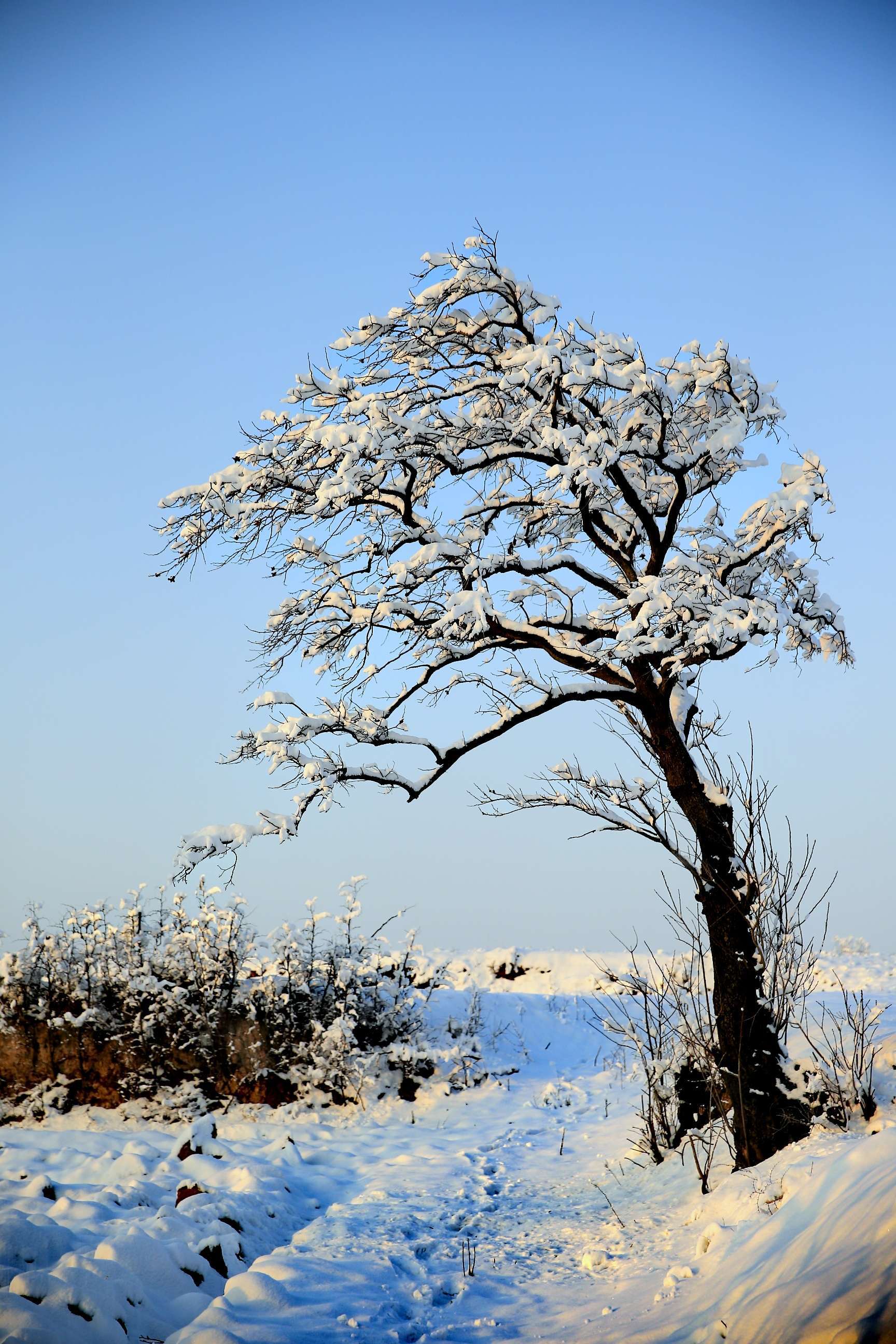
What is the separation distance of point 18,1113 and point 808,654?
37.4 feet

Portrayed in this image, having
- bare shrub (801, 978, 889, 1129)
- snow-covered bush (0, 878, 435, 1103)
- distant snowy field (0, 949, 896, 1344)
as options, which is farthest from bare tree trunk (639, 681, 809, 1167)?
snow-covered bush (0, 878, 435, 1103)

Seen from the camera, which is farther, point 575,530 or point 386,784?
point 575,530

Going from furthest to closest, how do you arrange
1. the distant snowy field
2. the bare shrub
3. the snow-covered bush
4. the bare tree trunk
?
1. the snow-covered bush
2. the bare tree trunk
3. the bare shrub
4. the distant snowy field

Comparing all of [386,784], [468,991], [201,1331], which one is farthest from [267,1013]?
[201,1331]

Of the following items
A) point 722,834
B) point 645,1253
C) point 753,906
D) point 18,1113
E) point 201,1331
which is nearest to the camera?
point 201,1331

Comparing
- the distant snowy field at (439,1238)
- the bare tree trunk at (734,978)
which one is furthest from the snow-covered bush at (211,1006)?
the bare tree trunk at (734,978)

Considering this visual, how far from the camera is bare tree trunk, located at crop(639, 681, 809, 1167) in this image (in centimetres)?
567

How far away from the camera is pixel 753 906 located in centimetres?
592

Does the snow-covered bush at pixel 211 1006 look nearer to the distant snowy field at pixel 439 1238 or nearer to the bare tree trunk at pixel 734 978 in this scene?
the distant snowy field at pixel 439 1238

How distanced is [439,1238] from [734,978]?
276 cm

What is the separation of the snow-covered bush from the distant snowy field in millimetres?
1484

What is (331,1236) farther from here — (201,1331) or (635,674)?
(635,674)

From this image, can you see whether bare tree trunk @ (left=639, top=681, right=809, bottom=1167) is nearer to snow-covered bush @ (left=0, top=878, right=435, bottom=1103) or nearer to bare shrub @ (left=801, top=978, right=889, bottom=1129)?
bare shrub @ (left=801, top=978, right=889, bottom=1129)

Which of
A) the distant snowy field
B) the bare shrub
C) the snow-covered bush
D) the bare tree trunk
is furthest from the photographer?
the snow-covered bush
